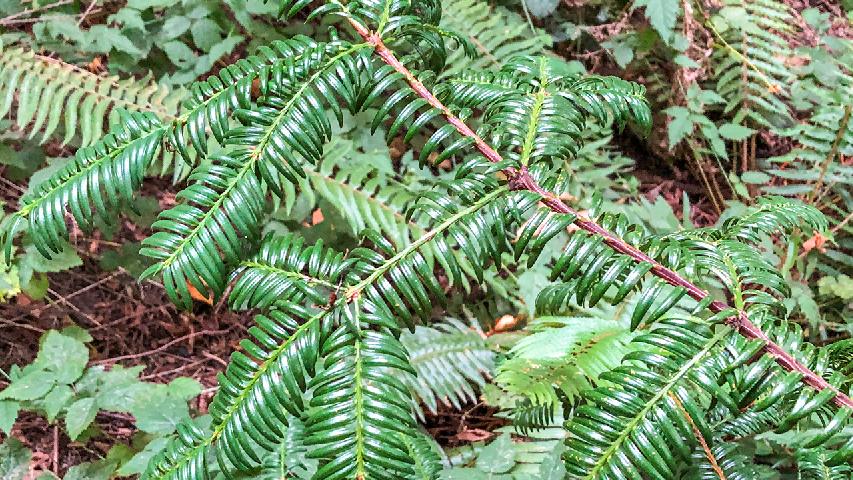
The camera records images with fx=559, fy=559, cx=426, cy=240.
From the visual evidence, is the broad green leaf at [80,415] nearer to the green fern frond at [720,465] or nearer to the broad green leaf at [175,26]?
the broad green leaf at [175,26]

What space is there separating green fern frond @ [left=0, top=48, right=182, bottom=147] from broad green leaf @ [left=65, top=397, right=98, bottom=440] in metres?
0.92

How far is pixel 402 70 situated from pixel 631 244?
0.42 m

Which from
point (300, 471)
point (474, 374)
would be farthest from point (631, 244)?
point (474, 374)

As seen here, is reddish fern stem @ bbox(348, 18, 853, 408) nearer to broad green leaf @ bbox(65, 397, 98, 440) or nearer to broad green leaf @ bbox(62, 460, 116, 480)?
broad green leaf @ bbox(65, 397, 98, 440)

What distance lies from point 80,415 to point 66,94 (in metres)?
1.21

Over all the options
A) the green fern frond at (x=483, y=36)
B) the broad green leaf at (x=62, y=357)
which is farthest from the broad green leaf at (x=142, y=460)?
the green fern frond at (x=483, y=36)

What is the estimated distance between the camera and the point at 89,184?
810 mm

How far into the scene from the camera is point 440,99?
86cm

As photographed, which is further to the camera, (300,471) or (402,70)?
(300,471)

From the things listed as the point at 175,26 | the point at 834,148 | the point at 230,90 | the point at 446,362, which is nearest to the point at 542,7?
the point at 834,148

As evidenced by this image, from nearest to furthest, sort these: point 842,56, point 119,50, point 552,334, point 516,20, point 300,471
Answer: point 300,471 < point 552,334 < point 119,50 < point 842,56 < point 516,20

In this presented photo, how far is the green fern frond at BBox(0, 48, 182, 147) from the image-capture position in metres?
2.08

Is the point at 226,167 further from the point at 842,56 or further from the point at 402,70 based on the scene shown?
the point at 842,56

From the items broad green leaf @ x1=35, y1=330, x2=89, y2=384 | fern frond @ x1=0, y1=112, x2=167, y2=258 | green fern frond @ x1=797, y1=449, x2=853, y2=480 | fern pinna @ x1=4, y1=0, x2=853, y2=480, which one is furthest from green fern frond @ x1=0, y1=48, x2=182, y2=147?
green fern frond @ x1=797, y1=449, x2=853, y2=480
